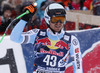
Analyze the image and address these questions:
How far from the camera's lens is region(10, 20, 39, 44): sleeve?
380 centimetres

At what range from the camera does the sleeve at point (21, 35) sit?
12.5ft

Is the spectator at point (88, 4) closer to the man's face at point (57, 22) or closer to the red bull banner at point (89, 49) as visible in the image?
the red bull banner at point (89, 49)

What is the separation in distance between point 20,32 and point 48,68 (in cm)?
68

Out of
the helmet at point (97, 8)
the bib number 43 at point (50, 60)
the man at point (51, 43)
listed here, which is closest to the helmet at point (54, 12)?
the man at point (51, 43)

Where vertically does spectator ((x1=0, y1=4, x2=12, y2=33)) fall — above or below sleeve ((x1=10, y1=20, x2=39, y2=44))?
above

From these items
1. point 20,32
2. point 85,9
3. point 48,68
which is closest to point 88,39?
point 48,68

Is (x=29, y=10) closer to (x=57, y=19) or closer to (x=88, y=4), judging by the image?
(x=57, y=19)

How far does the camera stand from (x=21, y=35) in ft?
13.0

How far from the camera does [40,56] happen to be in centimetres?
402

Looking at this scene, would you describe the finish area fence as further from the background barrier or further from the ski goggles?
the ski goggles

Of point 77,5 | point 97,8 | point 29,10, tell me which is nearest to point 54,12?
point 29,10

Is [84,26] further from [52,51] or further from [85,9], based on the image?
[52,51]

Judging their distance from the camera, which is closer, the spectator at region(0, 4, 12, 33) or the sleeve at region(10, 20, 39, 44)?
the sleeve at region(10, 20, 39, 44)

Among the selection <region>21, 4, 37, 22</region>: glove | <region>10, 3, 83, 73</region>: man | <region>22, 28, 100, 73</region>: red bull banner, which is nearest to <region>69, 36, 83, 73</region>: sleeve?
<region>10, 3, 83, 73</region>: man
